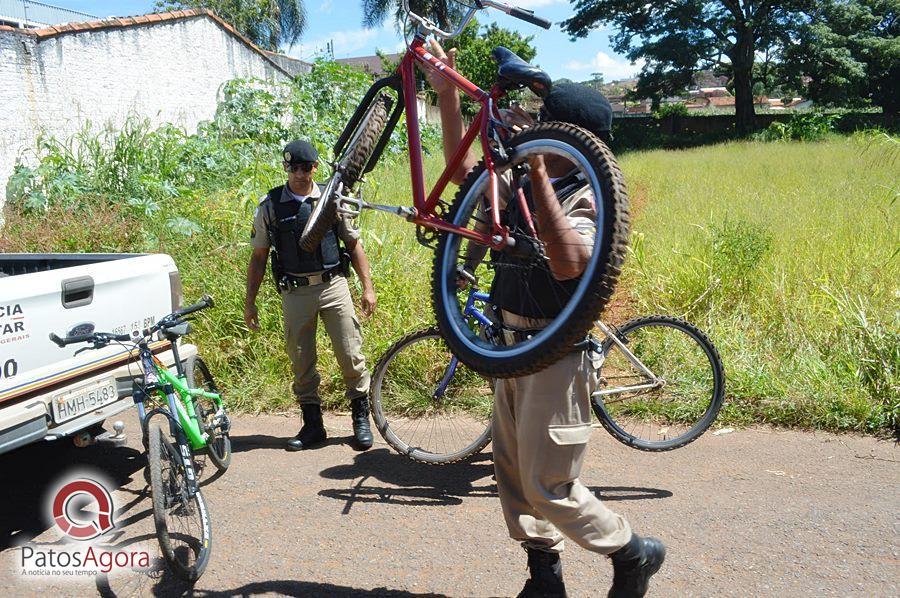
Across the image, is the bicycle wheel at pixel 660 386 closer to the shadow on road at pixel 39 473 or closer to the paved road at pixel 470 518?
the paved road at pixel 470 518

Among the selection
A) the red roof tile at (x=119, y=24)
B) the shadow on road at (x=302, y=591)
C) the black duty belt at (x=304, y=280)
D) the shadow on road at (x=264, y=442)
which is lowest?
the shadow on road at (x=302, y=591)

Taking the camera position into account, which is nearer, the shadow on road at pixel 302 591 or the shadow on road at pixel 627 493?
the shadow on road at pixel 302 591

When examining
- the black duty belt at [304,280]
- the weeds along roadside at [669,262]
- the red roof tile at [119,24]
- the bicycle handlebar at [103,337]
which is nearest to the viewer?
the bicycle handlebar at [103,337]

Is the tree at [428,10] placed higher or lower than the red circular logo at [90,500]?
higher

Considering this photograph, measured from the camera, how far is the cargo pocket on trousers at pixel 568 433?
2.53 m

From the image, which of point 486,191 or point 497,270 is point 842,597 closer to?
point 497,270

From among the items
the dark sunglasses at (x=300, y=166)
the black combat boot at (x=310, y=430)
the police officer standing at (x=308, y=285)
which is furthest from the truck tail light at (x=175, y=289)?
the black combat boot at (x=310, y=430)

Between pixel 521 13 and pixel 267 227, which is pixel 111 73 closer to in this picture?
pixel 267 227

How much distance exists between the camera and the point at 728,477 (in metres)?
4.05

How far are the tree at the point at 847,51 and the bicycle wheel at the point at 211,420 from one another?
3247 cm

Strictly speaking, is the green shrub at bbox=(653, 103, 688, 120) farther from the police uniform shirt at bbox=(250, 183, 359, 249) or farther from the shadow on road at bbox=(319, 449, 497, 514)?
the shadow on road at bbox=(319, 449, 497, 514)

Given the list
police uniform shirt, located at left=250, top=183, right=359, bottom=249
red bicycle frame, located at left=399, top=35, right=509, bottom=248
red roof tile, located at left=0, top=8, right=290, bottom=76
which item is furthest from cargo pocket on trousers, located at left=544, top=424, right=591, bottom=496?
red roof tile, located at left=0, top=8, right=290, bottom=76

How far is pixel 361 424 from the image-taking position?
4.76 meters

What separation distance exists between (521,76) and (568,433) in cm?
127
